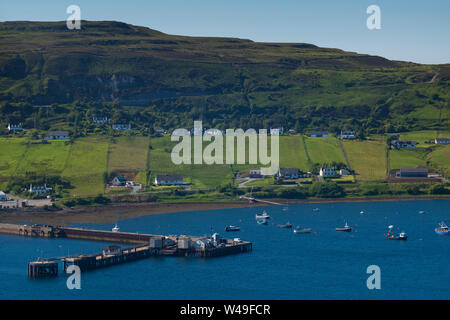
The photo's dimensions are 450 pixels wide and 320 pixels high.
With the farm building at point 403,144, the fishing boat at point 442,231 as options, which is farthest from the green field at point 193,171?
the fishing boat at point 442,231

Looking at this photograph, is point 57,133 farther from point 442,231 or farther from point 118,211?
point 442,231

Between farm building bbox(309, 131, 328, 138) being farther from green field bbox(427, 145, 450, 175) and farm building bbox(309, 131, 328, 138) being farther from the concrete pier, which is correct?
the concrete pier

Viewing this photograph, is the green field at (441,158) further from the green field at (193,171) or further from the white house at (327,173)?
the green field at (193,171)

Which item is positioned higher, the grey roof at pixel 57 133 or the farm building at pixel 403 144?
the grey roof at pixel 57 133

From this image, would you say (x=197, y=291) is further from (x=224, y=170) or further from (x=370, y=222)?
(x=224, y=170)

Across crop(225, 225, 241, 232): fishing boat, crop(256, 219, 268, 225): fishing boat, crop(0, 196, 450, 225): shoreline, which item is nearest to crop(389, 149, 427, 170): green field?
crop(0, 196, 450, 225): shoreline

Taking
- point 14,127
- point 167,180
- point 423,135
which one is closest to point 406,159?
point 423,135
